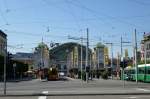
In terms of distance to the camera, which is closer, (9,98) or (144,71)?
(9,98)

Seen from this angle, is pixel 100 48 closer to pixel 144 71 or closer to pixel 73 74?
pixel 73 74

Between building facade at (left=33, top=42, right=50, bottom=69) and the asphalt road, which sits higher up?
building facade at (left=33, top=42, right=50, bottom=69)

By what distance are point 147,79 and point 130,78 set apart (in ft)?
59.8

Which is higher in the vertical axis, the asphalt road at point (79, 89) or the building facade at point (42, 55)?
the building facade at point (42, 55)

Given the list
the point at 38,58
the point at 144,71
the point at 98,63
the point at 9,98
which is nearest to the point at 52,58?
the point at 38,58

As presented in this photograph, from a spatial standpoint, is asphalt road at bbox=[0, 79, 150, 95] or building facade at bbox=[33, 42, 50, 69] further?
building facade at bbox=[33, 42, 50, 69]

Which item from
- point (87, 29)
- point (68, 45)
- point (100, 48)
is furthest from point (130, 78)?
point (68, 45)

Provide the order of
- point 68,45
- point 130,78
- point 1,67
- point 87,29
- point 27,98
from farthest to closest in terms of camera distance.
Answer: point 68,45
point 1,67
point 130,78
point 87,29
point 27,98

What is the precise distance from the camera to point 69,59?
196250mm

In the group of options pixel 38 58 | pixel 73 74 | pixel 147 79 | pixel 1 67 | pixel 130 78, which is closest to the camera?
pixel 147 79

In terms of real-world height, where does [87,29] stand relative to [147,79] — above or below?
above

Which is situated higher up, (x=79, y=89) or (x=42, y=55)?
(x=42, y=55)

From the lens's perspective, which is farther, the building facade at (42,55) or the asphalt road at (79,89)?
the building facade at (42,55)

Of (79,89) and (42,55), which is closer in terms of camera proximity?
(79,89)
